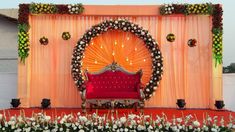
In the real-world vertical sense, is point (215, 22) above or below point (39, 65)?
above

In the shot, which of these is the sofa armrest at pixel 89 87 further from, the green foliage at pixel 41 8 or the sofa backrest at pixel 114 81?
the green foliage at pixel 41 8

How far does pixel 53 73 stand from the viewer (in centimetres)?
995

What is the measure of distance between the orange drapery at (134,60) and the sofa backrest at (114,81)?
1.88 ft

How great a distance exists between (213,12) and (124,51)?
2.51m

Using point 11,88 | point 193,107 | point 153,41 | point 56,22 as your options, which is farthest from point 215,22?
point 11,88

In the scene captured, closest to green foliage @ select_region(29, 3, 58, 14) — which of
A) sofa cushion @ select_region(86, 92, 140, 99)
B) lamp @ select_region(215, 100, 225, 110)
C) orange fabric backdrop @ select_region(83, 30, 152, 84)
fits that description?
orange fabric backdrop @ select_region(83, 30, 152, 84)

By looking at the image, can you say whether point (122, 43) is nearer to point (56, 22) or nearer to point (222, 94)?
point (56, 22)

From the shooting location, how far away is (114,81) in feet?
30.8

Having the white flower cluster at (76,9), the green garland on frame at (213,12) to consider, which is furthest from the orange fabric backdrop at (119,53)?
the green garland on frame at (213,12)

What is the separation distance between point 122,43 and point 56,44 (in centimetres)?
175

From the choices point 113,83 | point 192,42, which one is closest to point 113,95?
point 113,83

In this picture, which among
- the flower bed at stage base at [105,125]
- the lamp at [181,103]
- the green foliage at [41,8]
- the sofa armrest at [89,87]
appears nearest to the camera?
the flower bed at stage base at [105,125]

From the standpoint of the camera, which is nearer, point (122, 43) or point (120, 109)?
point (120, 109)

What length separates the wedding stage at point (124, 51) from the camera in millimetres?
9664
